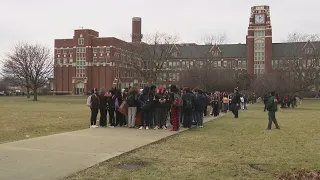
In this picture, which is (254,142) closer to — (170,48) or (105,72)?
(170,48)

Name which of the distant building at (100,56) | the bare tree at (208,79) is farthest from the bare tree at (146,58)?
the distant building at (100,56)

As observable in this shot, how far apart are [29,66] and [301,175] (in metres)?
67.3

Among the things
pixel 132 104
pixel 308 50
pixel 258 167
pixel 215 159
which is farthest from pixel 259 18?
pixel 258 167

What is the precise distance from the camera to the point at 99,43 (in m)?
107

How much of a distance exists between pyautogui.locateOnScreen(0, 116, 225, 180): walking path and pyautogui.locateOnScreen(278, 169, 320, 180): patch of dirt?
3.96 meters

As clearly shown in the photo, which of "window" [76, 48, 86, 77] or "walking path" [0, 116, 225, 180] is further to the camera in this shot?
"window" [76, 48, 86, 77]

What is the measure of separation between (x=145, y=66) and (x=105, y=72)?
152ft

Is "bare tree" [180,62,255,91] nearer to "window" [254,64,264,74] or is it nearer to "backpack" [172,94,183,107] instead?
"window" [254,64,264,74]

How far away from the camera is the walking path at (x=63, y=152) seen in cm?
729

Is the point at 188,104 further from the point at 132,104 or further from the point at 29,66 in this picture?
the point at 29,66

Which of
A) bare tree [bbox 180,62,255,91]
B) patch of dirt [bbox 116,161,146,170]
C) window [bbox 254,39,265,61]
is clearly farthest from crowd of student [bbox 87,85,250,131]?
window [bbox 254,39,265,61]

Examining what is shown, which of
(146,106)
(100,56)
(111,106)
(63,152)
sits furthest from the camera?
(100,56)

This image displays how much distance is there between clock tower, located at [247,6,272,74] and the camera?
353ft

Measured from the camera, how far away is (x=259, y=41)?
110500mm
